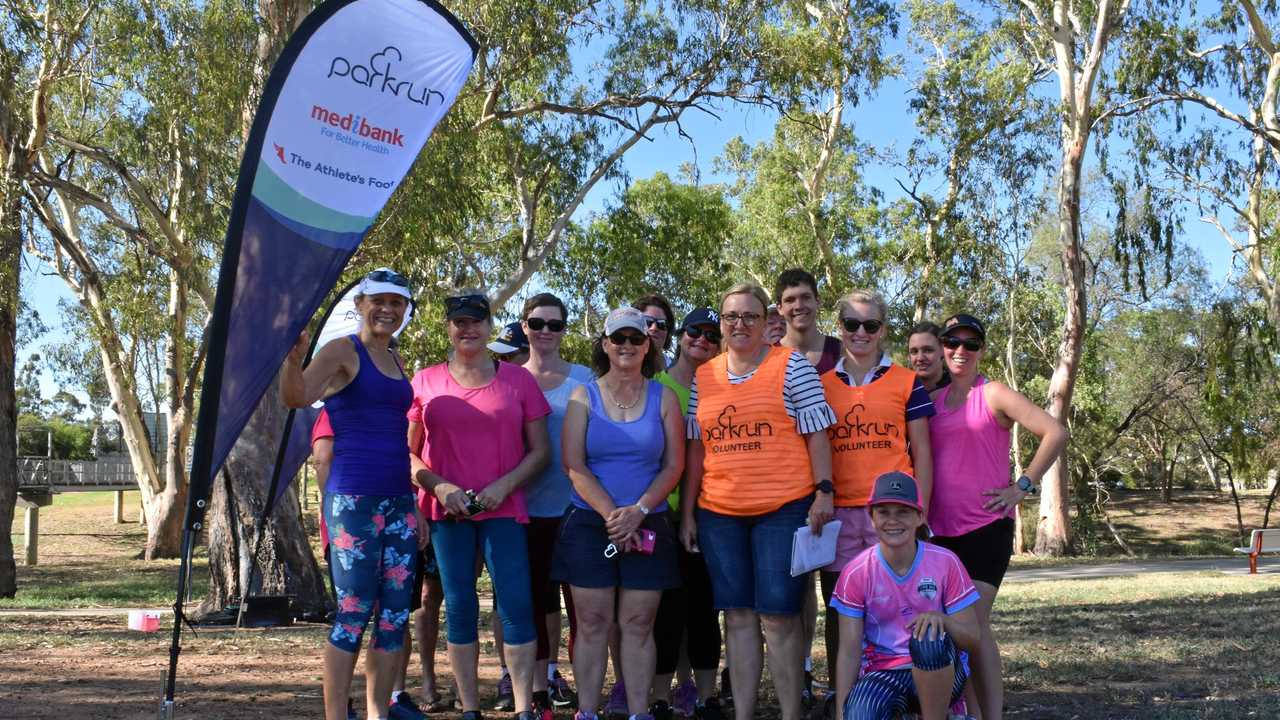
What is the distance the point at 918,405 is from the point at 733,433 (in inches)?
28.3

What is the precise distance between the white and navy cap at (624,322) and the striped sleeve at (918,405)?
1081 mm

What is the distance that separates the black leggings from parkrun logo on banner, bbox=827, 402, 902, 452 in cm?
85

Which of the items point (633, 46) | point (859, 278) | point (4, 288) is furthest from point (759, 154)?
point (4, 288)

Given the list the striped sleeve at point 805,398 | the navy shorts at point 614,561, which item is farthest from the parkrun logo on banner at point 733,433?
the navy shorts at point 614,561

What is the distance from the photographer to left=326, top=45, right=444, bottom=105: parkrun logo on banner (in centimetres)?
447

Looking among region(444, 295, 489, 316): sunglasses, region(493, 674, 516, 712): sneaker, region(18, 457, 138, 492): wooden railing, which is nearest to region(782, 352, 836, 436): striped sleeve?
region(444, 295, 489, 316): sunglasses

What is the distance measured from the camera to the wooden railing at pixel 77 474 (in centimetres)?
4384

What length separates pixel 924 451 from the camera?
4.55 metres

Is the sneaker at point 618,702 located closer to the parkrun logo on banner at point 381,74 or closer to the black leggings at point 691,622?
the black leggings at point 691,622

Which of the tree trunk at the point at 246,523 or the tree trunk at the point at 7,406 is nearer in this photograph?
the tree trunk at the point at 246,523

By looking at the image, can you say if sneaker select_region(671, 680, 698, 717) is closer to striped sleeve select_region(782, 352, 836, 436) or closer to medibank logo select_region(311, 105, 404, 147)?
striped sleeve select_region(782, 352, 836, 436)

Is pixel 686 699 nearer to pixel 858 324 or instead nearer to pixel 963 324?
pixel 858 324

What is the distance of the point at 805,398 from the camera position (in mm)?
4504

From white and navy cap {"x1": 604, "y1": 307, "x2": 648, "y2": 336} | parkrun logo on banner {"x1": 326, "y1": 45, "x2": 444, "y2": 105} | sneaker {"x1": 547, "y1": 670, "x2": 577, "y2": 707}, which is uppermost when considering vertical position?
parkrun logo on banner {"x1": 326, "y1": 45, "x2": 444, "y2": 105}
